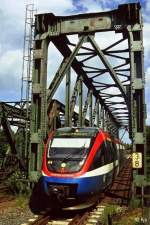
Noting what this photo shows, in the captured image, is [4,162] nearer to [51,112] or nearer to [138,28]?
[51,112]

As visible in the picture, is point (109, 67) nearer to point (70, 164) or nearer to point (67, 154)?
point (67, 154)

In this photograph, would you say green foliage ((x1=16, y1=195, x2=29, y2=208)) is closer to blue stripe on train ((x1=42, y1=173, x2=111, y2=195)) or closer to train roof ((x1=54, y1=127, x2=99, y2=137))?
blue stripe on train ((x1=42, y1=173, x2=111, y2=195))

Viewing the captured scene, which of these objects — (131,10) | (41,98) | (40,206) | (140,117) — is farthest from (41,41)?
(40,206)

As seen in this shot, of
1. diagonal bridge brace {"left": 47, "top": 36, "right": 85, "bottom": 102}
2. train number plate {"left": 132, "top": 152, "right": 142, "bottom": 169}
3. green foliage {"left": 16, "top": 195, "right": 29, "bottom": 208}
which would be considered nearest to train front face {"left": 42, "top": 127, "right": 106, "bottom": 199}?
train number plate {"left": 132, "top": 152, "right": 142, "bottom": 169}

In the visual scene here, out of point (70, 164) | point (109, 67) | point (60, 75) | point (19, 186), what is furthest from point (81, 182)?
point (60, 75)

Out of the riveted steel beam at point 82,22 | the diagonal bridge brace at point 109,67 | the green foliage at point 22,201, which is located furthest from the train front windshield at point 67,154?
the riveted steel beam at point 82,22

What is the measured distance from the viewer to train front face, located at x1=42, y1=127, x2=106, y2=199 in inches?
533

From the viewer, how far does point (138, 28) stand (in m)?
17.4

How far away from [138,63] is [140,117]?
2379 millimetres

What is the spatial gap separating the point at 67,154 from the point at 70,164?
1.71ft

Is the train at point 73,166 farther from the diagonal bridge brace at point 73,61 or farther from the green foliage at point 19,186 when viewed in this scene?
the diagonal bridge brace at point 73,61

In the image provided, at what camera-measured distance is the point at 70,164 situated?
14.0 m

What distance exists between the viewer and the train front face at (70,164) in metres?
13.5

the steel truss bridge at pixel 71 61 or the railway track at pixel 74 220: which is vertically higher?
the steel truss bridge at pixel 71 61
